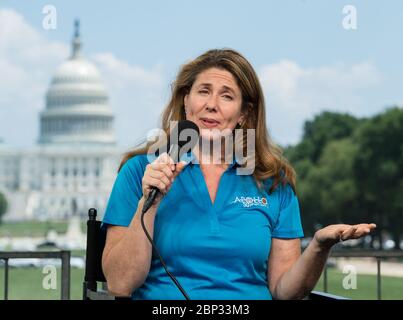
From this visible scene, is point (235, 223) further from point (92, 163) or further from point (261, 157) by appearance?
point (92, 163)

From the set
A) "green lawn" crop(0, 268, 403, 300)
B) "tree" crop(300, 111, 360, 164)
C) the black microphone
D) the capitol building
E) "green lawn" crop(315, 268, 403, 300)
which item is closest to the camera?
the black microphone

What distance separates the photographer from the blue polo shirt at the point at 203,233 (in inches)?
155

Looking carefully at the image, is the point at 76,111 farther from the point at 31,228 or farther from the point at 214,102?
the point at 214,102

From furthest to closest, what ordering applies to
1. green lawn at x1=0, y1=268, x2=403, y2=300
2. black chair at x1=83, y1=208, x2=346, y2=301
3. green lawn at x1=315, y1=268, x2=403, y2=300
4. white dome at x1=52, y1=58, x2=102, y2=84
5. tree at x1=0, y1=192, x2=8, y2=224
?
white dome at x1=52, y1=58, x2=102, y2=84 → tree at x1=0, y1=192, x2=8, y2=224 → green lawn at x1=0, y1=268, x2=403, y2=300 → green lawn at x1=315, y1=268, x2=403, y2=300 → black chair at x1=83, y1=208, x2=346, y2=301

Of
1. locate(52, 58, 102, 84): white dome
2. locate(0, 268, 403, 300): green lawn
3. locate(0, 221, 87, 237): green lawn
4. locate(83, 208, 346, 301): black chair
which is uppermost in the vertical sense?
locate(52, 58, 102, 84): white dome

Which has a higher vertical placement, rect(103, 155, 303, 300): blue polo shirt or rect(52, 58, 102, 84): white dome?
rect(52, 58, 102, 84): white dome

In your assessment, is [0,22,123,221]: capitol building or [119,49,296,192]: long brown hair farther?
[0,22,123,221]: capitol building

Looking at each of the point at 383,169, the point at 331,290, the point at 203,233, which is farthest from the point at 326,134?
the point at 203,233

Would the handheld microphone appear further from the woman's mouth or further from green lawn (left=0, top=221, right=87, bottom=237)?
green lawn (left=0, top=221, right=87, bottom=237)

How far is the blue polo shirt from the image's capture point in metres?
3.94

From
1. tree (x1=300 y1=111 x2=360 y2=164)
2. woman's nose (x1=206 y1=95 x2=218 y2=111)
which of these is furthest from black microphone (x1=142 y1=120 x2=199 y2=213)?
tree (x1=300 y1=111 x2=360 y2=164)

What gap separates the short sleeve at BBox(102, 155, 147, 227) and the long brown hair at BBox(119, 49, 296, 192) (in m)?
0.13

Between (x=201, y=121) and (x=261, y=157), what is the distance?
28 cm
